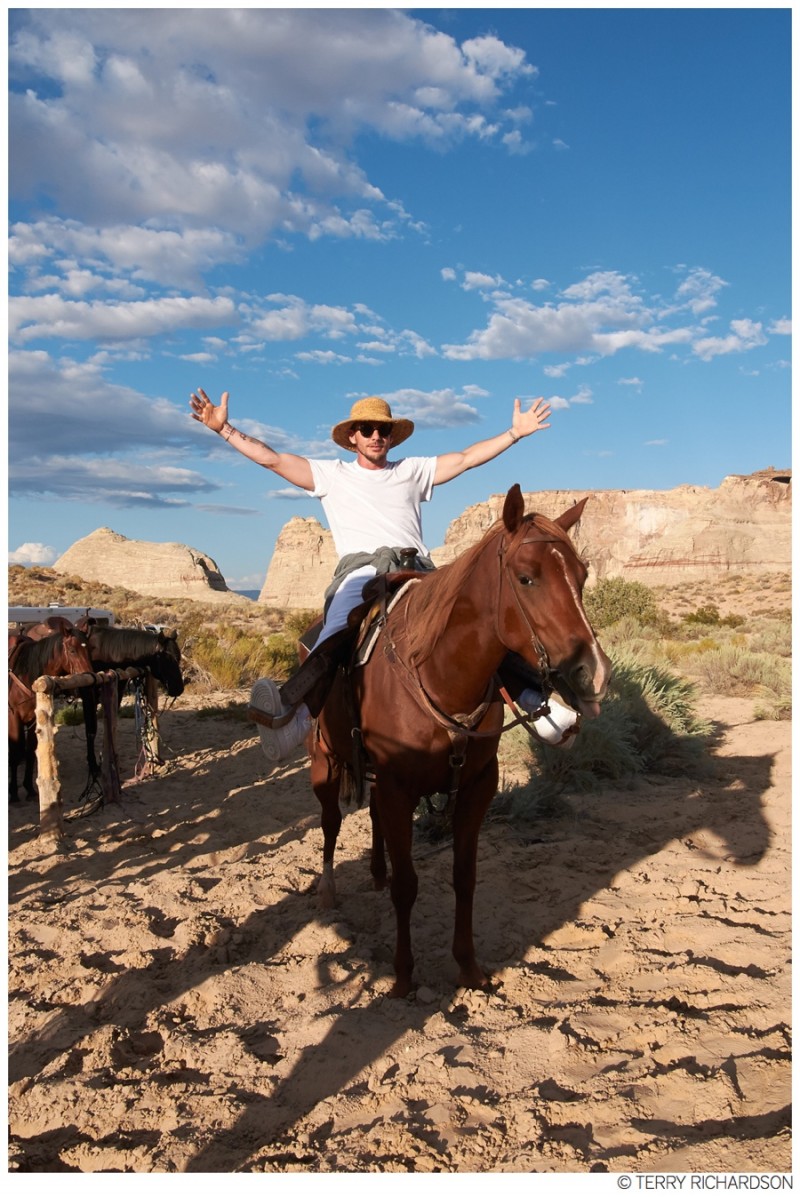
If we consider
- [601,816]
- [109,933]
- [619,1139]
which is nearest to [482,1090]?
A: [619,1139]

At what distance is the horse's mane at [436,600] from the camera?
3.18 metres

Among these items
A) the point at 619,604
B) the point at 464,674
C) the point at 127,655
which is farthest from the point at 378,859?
the point at 619,604

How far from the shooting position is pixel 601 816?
628 centimetres

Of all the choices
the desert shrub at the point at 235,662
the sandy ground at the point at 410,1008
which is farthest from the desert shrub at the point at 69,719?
the sandy ground at the point at 410,1008

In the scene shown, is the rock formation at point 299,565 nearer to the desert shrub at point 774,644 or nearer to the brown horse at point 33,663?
the desert shrub at point 774,644

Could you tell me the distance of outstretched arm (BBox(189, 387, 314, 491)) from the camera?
13.9ft

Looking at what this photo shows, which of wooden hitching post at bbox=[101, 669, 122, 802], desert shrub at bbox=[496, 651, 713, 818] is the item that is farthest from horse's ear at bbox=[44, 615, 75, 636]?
desert shrub at bbox=[496, 651, 713, 818]

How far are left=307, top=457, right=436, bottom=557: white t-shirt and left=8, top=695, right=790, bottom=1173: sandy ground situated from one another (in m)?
2.34

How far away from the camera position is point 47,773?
19.9 feet

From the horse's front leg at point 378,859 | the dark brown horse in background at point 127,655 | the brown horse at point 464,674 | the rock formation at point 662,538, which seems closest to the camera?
the brown horse at point 464,674

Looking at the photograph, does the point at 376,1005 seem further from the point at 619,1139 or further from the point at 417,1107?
the point at 619,1139

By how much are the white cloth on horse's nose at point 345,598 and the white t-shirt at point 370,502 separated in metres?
0.17

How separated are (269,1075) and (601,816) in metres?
4.12

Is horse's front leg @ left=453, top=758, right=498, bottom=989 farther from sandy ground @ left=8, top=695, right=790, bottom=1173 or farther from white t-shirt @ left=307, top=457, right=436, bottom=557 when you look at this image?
white t-shirt @ left=307, top=457, right=436, bottom=557
